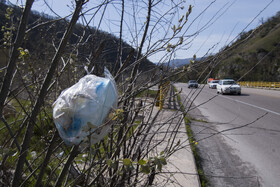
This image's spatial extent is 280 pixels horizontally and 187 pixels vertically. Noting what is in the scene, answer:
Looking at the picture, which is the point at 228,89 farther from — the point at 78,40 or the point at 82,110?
the point at 82,110

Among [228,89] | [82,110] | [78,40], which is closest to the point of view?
[82,110]

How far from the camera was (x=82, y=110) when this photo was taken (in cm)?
113

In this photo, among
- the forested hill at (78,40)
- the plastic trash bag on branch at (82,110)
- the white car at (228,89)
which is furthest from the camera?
the white car at (228,89)

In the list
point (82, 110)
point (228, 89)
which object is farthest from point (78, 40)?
point (228, 89)

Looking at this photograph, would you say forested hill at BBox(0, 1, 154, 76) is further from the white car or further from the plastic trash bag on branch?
the white car

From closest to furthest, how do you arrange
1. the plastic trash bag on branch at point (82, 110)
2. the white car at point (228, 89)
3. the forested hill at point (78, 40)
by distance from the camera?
the plastic trash bag on branch at point (82, 110) → the forested hill at point (78, 40) → the white car at point (228, 89)

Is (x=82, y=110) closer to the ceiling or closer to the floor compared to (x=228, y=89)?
closer to the ceiling

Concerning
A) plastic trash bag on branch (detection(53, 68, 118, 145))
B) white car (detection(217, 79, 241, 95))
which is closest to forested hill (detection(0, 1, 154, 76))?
plastic trash bag on branch (detection(53, 68, 118, 145))

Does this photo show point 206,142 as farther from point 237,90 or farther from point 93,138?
point 237,90

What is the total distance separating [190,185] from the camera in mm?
3016

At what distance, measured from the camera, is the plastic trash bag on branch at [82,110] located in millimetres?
1133

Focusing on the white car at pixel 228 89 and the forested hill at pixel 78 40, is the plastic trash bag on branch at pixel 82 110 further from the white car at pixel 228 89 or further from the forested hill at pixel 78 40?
the white car at pixel 228 89

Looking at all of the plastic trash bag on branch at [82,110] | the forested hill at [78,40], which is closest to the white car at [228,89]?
the forested hill at [78,40]

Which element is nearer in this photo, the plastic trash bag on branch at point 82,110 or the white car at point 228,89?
the plastic trash bag on branch at point 82,110
